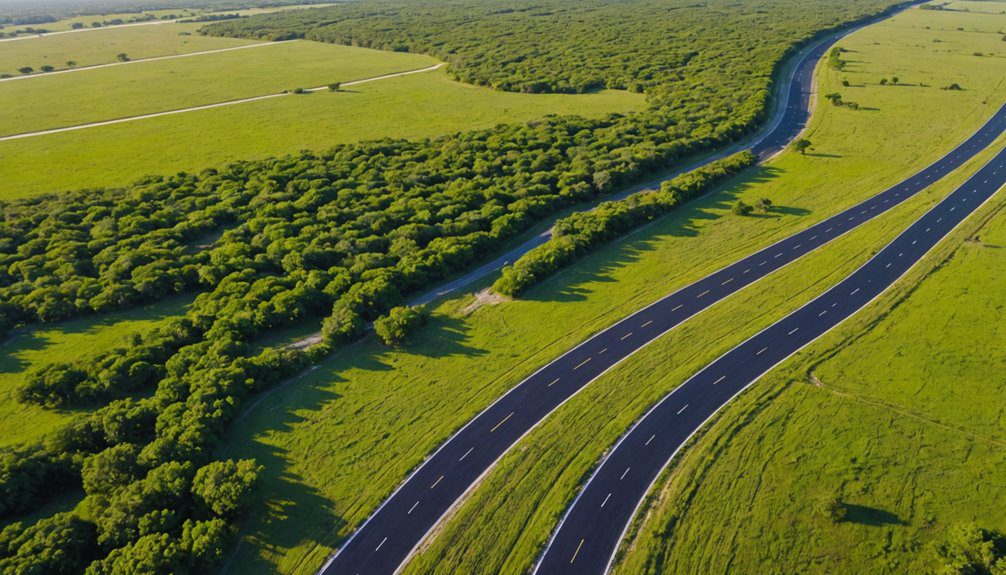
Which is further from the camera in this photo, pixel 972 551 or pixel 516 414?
pixel 516 414

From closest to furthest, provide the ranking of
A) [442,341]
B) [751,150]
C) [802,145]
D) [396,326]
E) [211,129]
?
1. [396,326]
2. [442,341]
3. [802,145]
4. [751,150]
5. [211,129]

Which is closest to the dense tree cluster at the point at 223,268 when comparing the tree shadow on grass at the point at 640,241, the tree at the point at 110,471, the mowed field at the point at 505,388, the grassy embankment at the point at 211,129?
the tree at the point at 110,471

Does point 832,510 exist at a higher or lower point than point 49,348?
higher

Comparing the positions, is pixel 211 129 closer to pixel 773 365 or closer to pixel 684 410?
pixel 684 410

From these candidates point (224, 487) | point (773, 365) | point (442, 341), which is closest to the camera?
point (224, 487)

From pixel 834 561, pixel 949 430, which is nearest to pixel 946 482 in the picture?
pixel 949 430

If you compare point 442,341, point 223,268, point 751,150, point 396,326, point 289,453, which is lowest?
point 289,453

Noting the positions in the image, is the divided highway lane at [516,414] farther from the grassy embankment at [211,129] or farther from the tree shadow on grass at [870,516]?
the grassy embankment at [211,129]

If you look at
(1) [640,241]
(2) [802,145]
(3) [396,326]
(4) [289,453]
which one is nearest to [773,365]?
(1) [640,241]
